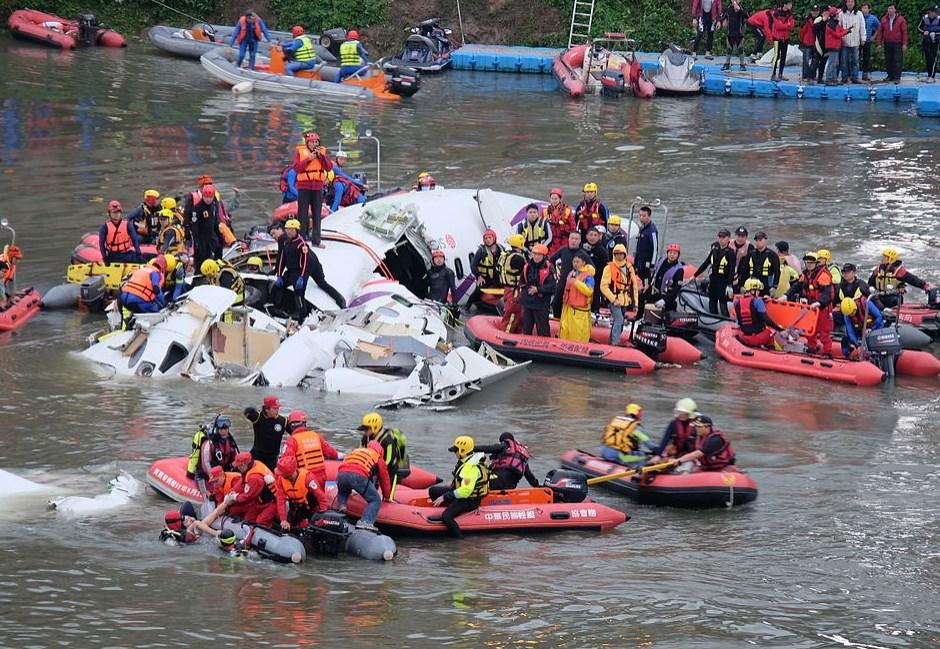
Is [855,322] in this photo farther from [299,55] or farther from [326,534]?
[299,55]

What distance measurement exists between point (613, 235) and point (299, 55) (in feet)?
60.4

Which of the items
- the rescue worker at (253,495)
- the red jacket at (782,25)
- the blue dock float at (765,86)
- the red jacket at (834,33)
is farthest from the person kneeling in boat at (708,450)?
the red jacket at (782,25)

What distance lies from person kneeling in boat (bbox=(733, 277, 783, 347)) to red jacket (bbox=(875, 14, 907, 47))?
732 inches

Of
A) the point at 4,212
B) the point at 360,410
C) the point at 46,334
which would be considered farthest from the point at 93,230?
the point at 360,410

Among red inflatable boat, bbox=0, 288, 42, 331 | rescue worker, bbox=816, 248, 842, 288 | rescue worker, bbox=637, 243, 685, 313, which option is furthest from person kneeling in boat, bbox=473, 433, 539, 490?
red inflatable boat, bbox=0, 288, 42, 331

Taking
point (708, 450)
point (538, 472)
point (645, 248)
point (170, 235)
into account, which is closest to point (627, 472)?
point (708, 450)

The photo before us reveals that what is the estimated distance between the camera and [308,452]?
561 inches

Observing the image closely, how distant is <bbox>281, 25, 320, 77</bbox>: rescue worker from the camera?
3803cm

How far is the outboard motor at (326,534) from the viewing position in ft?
45.0

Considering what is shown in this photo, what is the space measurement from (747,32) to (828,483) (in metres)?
27.7

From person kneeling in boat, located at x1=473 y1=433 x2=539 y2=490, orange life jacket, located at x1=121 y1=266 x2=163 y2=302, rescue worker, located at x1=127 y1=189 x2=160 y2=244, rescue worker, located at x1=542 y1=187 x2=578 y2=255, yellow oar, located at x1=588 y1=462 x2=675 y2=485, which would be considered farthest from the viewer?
rescue worker, located at x1=127 y1=189 x2=160 y2=244

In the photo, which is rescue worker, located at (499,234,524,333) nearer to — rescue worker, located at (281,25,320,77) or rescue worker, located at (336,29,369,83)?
rescue worker, located at (336,29,369,83)

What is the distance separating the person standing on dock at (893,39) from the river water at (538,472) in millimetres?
6043

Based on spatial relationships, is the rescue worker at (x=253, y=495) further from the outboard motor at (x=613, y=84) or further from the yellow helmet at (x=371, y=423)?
the outboard motor at (x=613, y=84)
